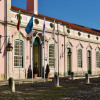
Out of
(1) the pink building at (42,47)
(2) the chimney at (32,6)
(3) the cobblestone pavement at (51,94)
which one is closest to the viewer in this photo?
(3) the cobblestone pavement at (51,94)

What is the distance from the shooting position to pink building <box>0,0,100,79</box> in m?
20.6

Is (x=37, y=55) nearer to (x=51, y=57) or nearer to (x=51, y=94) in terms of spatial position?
(x=51, y=57)

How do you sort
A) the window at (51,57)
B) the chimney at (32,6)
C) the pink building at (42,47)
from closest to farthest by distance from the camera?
1. the pink building at (42,47)
2. the window at (51,57)
3. the chimney at (32,6)

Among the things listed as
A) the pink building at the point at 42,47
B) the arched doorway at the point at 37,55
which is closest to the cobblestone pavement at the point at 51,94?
the pink building at the point at 42,47

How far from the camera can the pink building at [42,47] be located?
67.5ft

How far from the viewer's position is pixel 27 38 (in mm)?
22906

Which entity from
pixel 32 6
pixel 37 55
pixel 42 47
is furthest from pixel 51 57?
pixel 32 6

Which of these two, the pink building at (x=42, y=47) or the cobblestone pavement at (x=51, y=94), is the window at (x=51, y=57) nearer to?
the pink building at (x=42, y=47)

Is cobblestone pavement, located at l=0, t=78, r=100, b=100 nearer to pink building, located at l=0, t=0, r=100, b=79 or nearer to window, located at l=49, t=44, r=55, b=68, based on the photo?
pink building, located at l=0, t=0, r=100, b=79

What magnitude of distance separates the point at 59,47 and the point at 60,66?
2169mm

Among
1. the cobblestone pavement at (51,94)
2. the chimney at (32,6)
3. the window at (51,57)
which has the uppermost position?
the chimney at (32,6)

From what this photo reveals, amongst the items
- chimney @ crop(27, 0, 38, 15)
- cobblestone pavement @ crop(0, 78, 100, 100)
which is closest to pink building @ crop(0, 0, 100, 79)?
chimney @ crop(27, 0, 38, 15)

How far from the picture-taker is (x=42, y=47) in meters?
24.5

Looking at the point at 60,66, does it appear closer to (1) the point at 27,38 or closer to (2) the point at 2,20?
(1) the point at 27,38
